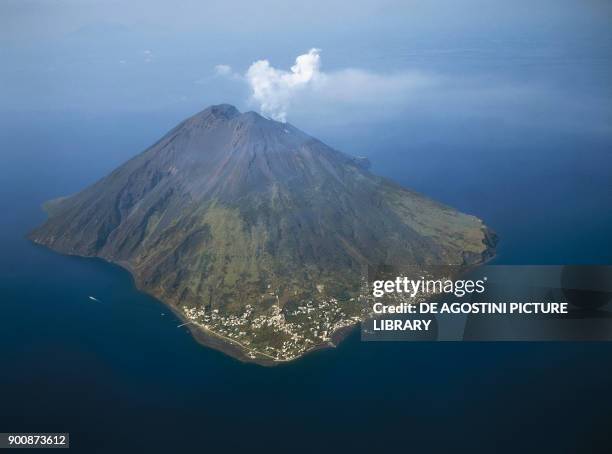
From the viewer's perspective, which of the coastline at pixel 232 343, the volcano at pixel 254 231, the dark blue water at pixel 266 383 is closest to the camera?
the dark blue water at pixel 266 383

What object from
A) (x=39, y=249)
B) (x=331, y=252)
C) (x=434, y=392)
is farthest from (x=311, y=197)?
(x=39, y=249)

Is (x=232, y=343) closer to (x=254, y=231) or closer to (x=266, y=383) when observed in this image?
(x=266, y=383)

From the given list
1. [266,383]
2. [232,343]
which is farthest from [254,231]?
[266,383]

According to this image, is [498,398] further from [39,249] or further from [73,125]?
[73,125]

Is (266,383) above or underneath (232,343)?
underneath

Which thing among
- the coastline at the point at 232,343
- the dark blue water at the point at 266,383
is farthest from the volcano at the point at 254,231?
the dark blue water at the point at 266,383

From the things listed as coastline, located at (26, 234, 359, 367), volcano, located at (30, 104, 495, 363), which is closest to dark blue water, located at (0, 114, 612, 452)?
coastline, located at (26, 234, 359, 367)

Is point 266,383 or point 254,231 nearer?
point 266,383

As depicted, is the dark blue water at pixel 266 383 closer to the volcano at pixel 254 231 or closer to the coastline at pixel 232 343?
the coastline at pixel 232 343
